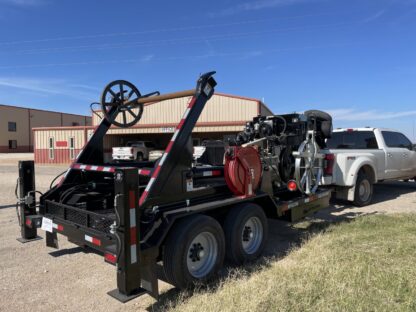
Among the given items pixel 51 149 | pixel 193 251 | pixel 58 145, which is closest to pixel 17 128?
pixel 51 149

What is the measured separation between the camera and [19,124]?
54969 mm

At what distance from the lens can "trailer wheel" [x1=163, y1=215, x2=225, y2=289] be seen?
3.78 meters

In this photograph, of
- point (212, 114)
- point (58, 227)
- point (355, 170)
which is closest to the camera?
point (58, 227)

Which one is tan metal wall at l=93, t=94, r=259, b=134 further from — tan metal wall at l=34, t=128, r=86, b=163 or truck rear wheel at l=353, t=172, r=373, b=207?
truck rear wheel at l=353, t=172, r=373, b=207

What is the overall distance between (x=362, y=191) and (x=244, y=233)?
517 cm

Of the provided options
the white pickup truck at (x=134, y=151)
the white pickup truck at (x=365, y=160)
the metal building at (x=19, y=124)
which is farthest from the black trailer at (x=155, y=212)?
the metal building at (x=19, y=124)

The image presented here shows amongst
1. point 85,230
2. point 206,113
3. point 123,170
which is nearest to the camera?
point 123,170

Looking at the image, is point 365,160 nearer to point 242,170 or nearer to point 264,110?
point 242,170

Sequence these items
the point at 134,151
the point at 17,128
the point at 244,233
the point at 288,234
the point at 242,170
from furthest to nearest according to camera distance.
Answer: the point at 17,128 → the point at 134,151 → the point at 288,234 → the point at 244,233 → the point at 242,170

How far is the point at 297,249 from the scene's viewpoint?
5.38 m

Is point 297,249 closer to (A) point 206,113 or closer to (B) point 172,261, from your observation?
(B) point 172,261

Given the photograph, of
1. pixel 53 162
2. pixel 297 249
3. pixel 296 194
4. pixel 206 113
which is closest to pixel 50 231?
pixel 297 249

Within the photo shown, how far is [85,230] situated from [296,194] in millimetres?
3775

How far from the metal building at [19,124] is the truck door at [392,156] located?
54417 mm
